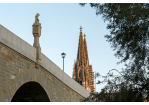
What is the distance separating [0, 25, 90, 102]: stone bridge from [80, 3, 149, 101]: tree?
13.1ft

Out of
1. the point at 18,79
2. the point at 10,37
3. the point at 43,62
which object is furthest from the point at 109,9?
the point at 43,62

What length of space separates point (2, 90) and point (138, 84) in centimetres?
506

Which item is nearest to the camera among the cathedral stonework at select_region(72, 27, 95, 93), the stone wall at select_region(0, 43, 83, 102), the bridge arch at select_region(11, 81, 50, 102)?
the stone wall at select_region(0, 43, 83, 102)

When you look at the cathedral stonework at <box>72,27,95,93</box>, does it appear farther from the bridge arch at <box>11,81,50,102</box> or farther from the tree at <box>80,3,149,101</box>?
the tree at <box>80,3,149,101</box>

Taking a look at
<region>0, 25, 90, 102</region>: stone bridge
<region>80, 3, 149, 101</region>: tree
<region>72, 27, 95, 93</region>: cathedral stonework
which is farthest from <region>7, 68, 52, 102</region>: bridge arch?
<region>72, 27, 95, 93</region>: cathedral stonework

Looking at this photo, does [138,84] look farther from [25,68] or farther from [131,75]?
[25,68]

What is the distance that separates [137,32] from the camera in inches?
311

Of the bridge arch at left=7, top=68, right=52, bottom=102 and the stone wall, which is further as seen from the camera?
the bridge arch at left=7, top=68, right=52, bottom=102

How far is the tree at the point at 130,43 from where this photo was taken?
307 inches

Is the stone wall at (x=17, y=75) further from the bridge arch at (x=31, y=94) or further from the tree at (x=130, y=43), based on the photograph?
Result: the tree at (x=130, y=43)

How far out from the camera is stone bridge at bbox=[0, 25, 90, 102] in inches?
416

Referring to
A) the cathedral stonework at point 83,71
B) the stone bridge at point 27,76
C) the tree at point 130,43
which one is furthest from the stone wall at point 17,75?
the cathedral stonework at point 83,71

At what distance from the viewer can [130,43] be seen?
825 cm

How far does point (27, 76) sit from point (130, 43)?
5.75 m
